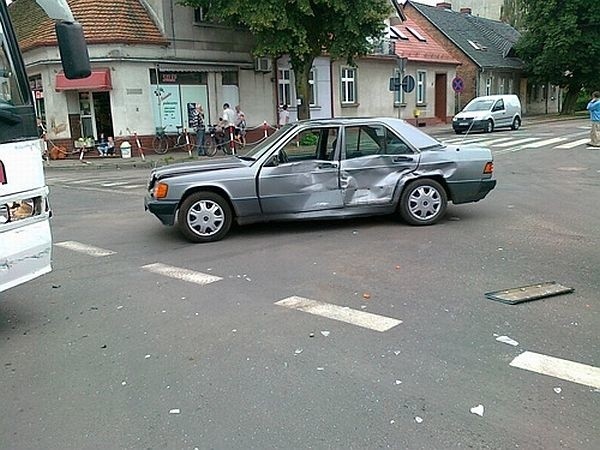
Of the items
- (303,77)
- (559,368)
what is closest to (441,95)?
(303,77)

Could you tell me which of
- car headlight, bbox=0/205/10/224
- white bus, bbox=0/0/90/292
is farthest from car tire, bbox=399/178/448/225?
car headlight, bbox=0/205/10/224

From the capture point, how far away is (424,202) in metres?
8.54

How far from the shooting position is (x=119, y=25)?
21828 millimetres

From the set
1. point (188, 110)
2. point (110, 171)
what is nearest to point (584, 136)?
point (188, 110)

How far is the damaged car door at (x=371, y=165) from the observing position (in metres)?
8.30

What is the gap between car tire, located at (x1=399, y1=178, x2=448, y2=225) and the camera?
27.9 ft

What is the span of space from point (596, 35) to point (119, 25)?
33.7 m

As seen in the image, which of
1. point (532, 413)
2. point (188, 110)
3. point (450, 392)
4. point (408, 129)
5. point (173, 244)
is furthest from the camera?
point (188, 110)

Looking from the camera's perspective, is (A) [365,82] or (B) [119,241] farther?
(A) [365,82]

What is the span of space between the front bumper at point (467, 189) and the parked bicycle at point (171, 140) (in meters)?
15.8

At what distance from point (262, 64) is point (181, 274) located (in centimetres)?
2066

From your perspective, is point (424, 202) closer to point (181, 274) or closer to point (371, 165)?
point (371, 165)

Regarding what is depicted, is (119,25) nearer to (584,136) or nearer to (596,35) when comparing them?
(584,136)

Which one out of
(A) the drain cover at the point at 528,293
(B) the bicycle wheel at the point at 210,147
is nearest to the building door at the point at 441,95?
(B) the bicycle wheel at the point at 210,147
